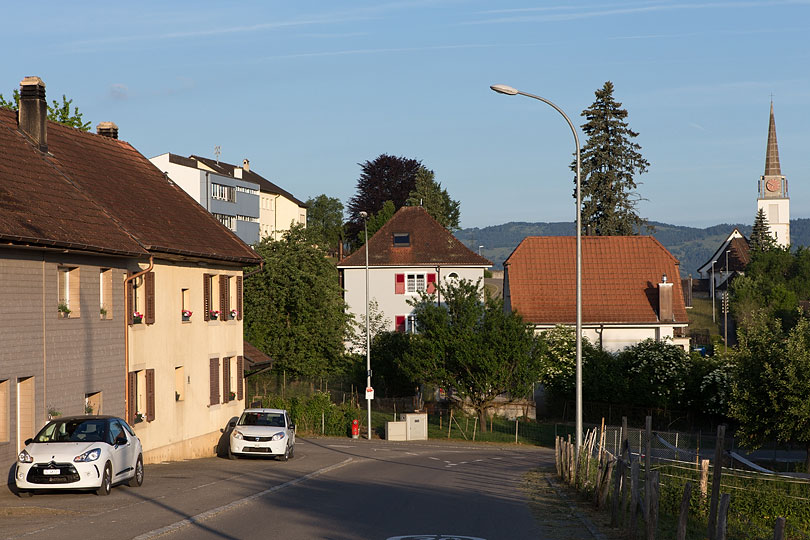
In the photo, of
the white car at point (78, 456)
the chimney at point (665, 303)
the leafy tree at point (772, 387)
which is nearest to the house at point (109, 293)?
the white car at point (78, 456)

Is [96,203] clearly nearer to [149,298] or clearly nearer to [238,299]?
[149,298]

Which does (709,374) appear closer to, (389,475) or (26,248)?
(389,475)

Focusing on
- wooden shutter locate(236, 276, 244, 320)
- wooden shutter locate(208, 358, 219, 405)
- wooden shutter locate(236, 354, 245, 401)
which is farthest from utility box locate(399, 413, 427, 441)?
wooden shutter locate(208, 358, 219, 405)

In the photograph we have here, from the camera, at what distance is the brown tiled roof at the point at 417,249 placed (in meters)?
69.4

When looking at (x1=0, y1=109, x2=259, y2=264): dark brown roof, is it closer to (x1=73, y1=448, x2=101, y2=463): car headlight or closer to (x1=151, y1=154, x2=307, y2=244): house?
(x1=73, y1=448, x2=101, y2=463): car headlight

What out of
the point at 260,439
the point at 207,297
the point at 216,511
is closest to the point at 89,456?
the point at 216,511

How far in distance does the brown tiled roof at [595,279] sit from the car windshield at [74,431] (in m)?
44.0

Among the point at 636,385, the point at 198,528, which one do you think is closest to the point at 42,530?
the point at 198,528

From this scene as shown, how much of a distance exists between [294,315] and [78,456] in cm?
3873

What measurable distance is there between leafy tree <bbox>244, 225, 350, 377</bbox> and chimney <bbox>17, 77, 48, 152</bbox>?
98.7ft

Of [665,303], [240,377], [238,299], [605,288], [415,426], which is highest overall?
[238,299]

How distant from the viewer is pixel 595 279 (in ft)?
212

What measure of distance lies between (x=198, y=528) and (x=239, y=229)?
84511mm

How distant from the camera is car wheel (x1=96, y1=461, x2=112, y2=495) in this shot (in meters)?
18.8
